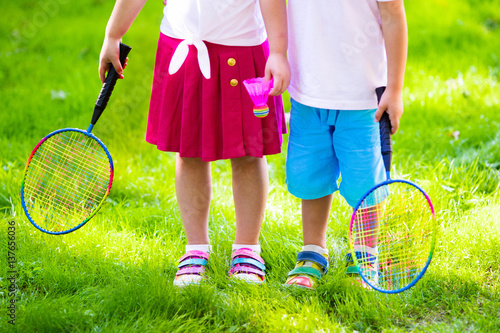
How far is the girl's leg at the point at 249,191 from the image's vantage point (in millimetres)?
2445

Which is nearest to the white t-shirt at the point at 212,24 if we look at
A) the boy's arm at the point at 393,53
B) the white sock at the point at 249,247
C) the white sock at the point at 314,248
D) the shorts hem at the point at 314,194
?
the boy's arm at the point at 393,53

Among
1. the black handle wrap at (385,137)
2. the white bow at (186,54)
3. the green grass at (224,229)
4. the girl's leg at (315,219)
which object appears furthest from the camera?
the girl's leg at (315,219)

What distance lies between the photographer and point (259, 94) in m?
2.14

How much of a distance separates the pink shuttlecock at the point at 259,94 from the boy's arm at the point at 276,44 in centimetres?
2

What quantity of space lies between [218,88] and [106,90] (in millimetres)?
447

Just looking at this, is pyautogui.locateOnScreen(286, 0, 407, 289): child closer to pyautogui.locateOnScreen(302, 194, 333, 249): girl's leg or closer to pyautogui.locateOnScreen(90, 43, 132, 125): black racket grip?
pyautogui.locateOnScreen(302, 194, 333, 249): girl's leg

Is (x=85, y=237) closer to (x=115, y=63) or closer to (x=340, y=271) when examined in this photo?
(x=115, y=63)

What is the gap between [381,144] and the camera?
2.09 m

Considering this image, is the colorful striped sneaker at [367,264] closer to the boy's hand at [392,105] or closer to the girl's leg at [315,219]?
the girl's leg at [315,219]

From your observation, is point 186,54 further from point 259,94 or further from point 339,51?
point 339,51

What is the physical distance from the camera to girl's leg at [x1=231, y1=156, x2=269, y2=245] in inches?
96.3

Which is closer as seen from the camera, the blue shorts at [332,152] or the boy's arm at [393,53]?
the boy's arm at [393,53]

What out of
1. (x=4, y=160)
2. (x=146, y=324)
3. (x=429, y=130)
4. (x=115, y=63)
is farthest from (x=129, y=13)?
(x=429, y=130)

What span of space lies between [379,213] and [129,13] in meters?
1.30
